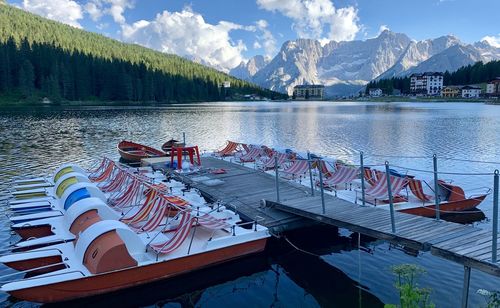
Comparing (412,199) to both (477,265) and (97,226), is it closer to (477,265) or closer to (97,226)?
(477,265)

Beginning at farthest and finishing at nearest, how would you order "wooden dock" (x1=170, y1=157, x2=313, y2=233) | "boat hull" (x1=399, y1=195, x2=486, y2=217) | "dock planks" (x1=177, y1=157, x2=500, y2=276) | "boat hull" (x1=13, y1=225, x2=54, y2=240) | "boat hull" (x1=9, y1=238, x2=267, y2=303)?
"boat hull" (x1=399, y1=195, x2=486, y2=217), "wooden dock" (x1=170, y1=157, x2=313, y2=233), "boat hull" (x1=13, y1=225, x2=54, y2=240), "boat hull" (x1=9, y1=238, x2=267, y2=303), "dock planks" (x1=177, y1=157, x2=500, y2=276)

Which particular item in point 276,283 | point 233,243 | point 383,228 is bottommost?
point 276,283

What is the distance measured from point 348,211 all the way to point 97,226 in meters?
9.02

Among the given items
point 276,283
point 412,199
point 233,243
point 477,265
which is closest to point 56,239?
point 233,243

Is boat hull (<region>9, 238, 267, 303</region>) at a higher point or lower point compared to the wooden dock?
lower

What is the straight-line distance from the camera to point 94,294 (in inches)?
421

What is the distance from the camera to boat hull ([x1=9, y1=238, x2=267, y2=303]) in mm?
10047

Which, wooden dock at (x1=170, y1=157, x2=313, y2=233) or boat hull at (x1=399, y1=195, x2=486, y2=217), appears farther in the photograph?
boat hull at (x1=399, y1=195, x2=486, y2=217)

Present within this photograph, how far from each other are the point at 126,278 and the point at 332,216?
7.39m

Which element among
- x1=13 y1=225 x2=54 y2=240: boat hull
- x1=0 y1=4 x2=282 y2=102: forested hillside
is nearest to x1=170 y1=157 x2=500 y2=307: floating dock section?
x1=13 y1=225 x2=54 y2=240: boat hull

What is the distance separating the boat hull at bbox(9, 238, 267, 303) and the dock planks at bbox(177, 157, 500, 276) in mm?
2521

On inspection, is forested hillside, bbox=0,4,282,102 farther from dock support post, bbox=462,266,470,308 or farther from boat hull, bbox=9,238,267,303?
dock support post, bbox=462,266,470,308

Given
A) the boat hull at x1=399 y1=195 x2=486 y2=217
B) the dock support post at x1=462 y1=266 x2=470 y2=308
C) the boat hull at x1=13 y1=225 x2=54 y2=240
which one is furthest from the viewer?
the boat hull at x1=399 y1=195 x2=486 y2=217

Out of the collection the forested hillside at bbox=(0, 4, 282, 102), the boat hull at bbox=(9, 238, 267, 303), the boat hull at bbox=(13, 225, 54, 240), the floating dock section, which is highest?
the forested hillside at bbox=(0, 4, 282, 102)
